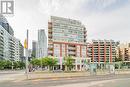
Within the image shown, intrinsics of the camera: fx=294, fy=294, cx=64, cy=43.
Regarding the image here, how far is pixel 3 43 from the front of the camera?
195 metres

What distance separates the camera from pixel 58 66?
495 ft

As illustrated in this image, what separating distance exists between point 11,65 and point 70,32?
124ft

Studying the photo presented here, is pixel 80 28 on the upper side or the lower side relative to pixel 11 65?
upper

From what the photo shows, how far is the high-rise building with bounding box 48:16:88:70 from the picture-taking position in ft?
513

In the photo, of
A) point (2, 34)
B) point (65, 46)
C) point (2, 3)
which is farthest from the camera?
point (2, 34)

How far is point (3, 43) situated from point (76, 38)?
5377cm

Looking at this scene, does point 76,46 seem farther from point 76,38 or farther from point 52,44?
point 52,44

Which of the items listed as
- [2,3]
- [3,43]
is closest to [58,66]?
[3,43]

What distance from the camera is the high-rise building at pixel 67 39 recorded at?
156m

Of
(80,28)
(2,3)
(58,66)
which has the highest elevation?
(80,28)

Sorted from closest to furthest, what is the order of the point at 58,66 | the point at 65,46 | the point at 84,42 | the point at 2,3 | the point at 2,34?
1. the point at 2,3
2. the point at 58,66
3. the point at 65,46
4. the point at 84,42
5. the point at 2,34

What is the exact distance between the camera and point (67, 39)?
164 metres

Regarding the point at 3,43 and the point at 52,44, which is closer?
the point at 52,44

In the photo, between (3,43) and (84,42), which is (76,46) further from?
(3,43)
